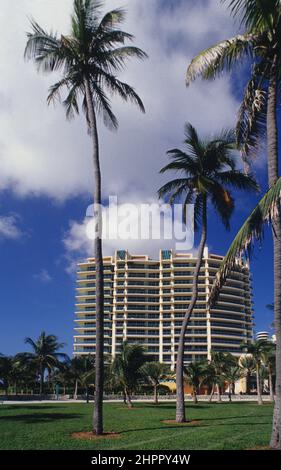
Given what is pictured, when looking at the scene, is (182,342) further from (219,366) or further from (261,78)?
(219,366)

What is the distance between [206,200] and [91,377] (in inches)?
1305

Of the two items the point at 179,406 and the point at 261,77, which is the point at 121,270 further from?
the point at 261,77

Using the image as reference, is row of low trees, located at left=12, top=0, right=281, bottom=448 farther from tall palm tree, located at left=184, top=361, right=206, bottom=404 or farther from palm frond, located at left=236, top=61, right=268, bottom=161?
tall palm tree, located at left=184, top=361, right=206, bottom=404

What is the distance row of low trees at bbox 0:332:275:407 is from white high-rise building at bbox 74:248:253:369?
1926 cm

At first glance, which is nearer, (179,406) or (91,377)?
(179,406)

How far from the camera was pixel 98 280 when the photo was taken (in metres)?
17.8

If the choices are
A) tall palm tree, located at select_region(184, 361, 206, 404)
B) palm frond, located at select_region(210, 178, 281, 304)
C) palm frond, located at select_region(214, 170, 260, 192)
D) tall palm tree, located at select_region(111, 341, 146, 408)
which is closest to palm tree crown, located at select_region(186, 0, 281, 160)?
palm frond, located at select_region(210, 178, 281, 304)

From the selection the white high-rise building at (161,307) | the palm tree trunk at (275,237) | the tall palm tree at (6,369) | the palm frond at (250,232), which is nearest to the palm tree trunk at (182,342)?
the palm tree trunk at (275,237)

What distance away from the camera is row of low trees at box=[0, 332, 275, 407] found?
39031mm

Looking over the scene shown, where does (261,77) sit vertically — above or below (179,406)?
above

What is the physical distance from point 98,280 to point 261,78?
9995 millimetres

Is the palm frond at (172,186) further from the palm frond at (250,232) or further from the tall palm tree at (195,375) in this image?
the tall palm tree at (195,375)
